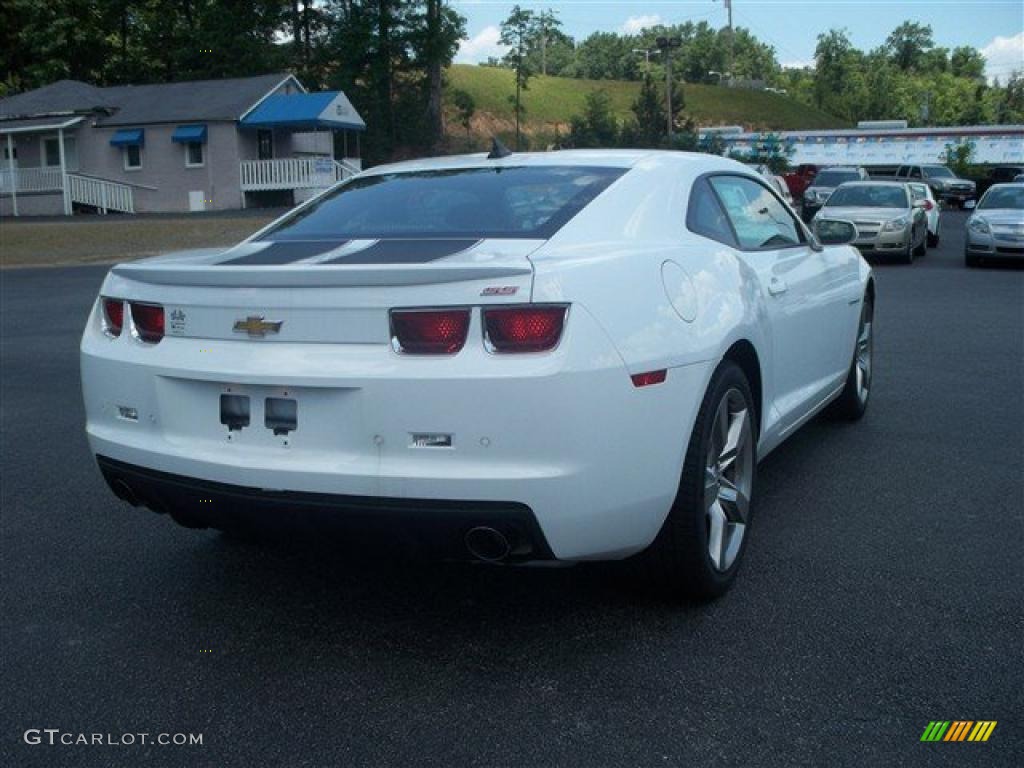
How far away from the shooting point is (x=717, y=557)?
376 cm

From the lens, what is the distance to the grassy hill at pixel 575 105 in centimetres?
8362

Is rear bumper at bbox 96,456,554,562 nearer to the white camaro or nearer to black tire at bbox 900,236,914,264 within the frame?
the white camaro

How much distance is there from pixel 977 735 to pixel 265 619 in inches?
89.2

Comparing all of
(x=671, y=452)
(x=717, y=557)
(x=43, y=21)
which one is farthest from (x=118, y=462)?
(x=43, y=21)

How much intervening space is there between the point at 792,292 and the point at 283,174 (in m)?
37.5

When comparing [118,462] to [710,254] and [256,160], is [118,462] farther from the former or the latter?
[256,160]

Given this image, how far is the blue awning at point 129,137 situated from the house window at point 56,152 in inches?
90.7

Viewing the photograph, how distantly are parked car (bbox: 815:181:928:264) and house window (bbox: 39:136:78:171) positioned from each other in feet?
107

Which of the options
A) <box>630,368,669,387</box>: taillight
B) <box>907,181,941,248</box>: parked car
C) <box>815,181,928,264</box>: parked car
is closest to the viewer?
<box>630,368,669,387</box>: taillight

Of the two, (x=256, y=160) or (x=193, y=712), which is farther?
(x=256, y=160)

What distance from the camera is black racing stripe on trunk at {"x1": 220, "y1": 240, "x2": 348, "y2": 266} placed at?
11.4 ft

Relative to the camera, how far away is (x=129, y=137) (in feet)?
133

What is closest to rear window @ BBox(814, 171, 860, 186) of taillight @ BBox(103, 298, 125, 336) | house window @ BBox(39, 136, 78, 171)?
house window @ BBox(39, 136, 78, 171)

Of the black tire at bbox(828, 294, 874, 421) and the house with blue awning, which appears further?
the house with blue awning
